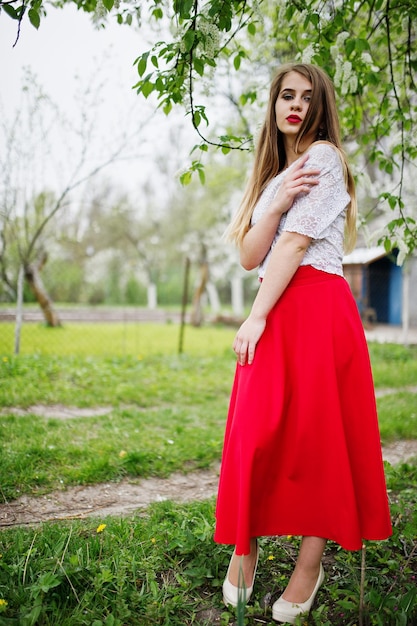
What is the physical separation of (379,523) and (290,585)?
396mm

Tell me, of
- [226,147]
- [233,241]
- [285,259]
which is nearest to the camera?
[285,259]

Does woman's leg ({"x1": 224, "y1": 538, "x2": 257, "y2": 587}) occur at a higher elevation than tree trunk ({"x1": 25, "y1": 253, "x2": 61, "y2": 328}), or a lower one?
lower

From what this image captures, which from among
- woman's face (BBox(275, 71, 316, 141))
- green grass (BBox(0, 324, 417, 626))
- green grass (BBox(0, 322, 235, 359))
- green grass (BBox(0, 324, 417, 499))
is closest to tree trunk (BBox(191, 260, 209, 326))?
green grass (BBox(0, 322, 235, 359))

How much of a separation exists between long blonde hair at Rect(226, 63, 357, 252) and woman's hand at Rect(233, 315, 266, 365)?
0.37 meters

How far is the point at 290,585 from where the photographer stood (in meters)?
1.76

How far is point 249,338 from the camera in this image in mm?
1754

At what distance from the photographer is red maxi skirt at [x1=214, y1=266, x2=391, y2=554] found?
167cm

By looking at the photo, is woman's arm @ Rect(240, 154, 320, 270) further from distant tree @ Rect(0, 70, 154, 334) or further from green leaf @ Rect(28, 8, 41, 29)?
distant tree @ Rect(0, 70, 154, 334)

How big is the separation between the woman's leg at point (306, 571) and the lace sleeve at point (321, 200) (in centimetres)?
109

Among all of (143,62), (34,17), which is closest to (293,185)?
(143,62)

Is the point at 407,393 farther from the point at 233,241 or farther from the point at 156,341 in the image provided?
the point at 156,341

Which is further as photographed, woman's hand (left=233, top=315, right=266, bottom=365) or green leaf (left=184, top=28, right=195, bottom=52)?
green leaf (left=184, top=28, right=195, bottom=52)

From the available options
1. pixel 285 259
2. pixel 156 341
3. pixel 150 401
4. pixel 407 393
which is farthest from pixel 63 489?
pixel 156 341

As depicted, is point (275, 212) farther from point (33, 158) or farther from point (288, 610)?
point (33, 158)
